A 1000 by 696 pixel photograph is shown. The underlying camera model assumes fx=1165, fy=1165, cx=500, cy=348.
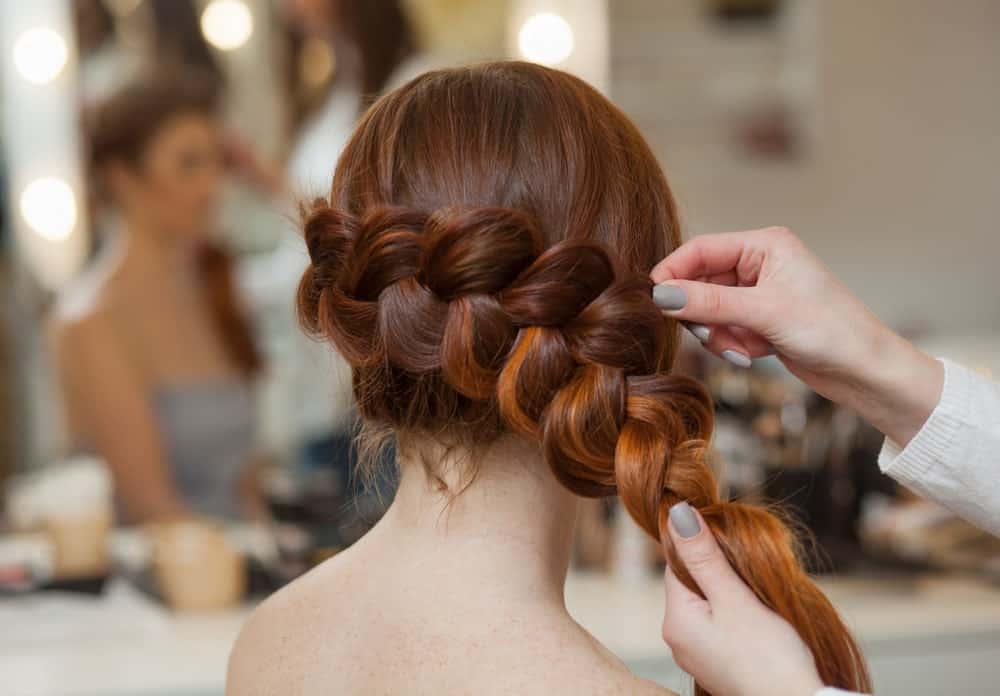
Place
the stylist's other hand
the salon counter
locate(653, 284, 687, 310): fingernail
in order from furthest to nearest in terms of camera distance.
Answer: the salon counter → locate(653, 284, 687, 310): fingernail → the stylist's other hand

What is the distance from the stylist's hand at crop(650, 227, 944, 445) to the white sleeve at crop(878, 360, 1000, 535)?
0.01 m

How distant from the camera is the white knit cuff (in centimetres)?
96

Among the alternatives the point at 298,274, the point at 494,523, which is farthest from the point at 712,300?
the point at 298,274

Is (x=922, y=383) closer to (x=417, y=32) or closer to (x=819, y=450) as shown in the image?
(x=819, y=450)

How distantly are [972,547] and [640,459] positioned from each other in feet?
4.15

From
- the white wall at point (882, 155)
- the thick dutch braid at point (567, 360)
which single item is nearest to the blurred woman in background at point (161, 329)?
the white wall at point (882, 155)

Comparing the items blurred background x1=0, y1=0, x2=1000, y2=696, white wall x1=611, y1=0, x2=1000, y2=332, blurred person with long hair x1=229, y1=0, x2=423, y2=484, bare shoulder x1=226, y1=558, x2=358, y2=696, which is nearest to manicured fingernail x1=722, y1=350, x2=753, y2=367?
bare shoulder x1=226, y1=558, x2=358, y2=696

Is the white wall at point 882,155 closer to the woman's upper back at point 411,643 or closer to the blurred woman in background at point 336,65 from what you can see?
the blurred woman in background at point 336,65

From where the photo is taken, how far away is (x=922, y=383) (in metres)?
0.95

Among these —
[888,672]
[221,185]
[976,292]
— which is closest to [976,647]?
[888,672]

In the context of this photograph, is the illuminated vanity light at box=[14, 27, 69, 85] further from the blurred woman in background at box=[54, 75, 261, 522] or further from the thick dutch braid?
the thick dutch braid

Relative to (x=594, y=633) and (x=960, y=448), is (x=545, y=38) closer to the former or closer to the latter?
(x=594, y=633)

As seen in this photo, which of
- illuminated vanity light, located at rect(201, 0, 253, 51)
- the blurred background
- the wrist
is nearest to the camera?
the wrist

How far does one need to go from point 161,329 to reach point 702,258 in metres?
1.71
